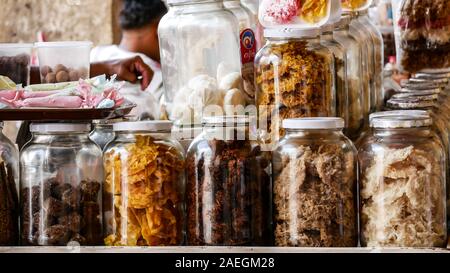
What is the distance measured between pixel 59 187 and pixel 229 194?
1.10 ft

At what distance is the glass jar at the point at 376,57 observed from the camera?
2199 millimetres

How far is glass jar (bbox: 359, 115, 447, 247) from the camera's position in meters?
1.53

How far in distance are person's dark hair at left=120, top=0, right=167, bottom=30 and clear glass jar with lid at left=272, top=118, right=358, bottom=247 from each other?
113 inches

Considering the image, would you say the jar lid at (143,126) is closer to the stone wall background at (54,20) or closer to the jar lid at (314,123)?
the jar lid at (314,123)

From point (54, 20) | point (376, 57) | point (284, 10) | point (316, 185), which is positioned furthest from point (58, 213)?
point (54, 20)

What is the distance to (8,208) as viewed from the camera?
64.8 inches

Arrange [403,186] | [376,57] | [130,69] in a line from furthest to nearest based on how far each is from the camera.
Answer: [130,69], [376,57], [403,186]

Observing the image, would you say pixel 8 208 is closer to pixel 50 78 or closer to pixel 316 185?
pixel 50 78

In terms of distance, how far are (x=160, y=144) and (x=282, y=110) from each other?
0.27m

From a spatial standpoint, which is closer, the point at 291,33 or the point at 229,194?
the point at 229,194

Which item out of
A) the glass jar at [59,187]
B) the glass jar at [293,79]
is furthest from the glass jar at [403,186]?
the glass jar at [59,187]

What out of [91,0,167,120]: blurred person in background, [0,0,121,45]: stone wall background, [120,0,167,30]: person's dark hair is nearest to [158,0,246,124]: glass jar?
[91,0,167,120]: blurred person in background

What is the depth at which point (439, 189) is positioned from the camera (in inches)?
61.7
